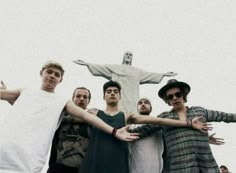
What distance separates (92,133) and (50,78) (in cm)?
59

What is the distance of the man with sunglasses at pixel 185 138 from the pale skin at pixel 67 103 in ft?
1.60

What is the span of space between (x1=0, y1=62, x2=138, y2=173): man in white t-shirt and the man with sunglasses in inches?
22.1

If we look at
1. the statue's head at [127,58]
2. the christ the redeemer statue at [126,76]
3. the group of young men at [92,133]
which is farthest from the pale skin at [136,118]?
the statue's head at [127,58]

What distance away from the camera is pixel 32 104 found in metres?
2.31

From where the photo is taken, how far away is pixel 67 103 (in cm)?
241

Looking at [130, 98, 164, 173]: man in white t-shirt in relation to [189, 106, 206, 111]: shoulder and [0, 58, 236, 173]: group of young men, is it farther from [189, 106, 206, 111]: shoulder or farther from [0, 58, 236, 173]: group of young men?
[189, 106, 206, 111]: shoulder

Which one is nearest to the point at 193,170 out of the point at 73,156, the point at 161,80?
the point at 73,156

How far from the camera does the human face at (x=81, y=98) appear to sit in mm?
3000

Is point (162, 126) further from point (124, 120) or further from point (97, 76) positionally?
point (97, 76)

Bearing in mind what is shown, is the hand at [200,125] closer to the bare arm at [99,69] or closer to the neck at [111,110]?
the neck at [111,110]

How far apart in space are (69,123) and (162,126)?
34.0 inches

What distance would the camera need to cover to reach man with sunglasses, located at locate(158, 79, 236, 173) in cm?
252

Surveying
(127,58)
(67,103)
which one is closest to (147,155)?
(67,103)

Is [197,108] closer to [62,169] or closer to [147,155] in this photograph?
[147,155]
